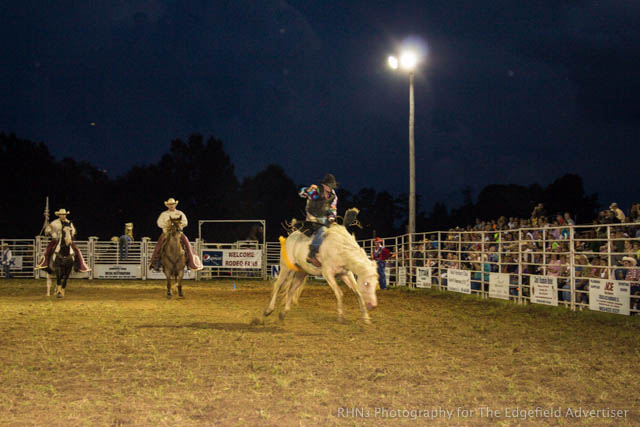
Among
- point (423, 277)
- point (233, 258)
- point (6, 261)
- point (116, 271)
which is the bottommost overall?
point (116, 271)

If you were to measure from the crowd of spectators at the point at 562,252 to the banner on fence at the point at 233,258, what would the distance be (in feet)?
36.5

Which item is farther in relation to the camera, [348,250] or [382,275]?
[382,275]

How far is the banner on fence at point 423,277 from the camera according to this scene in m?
20.5

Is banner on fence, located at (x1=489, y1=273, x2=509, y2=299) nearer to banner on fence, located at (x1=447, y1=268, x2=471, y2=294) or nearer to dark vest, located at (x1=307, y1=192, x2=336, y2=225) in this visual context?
banner on fence, located at (x1=447, y1=268, x2=471, y2=294)

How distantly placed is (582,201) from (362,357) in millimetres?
41500

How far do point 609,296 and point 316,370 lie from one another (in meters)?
8.02

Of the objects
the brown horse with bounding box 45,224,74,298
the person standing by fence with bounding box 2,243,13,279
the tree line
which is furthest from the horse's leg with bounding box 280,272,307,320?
the tree line

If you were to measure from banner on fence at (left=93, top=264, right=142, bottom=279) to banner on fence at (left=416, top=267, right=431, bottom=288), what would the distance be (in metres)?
14.0

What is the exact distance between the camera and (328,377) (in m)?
5.98

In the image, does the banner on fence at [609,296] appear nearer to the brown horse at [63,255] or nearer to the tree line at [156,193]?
the brown horse at [63,255]

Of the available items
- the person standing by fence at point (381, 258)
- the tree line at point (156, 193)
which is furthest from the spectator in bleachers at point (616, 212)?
the tree line at point (156, 193)

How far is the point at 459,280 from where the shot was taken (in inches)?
716

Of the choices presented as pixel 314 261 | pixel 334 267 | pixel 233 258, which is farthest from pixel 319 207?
pixel 233 258

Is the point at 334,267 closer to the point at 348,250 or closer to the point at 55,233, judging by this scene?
the point at 348,250
